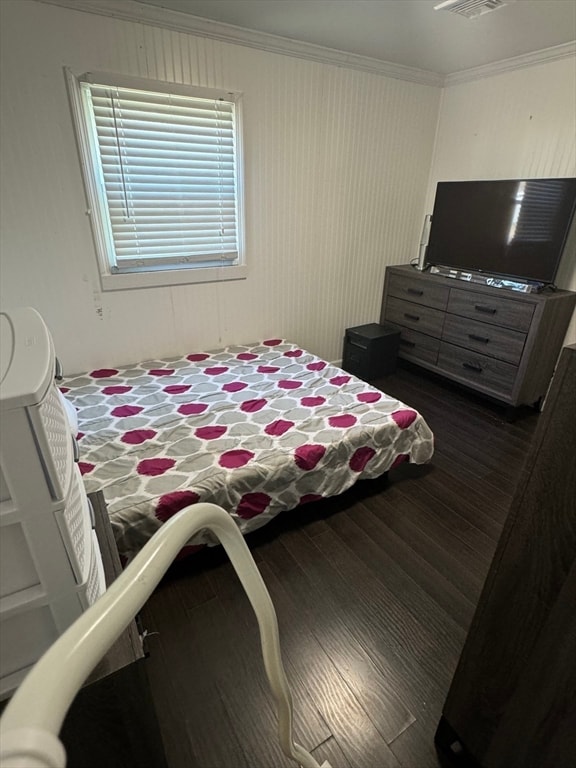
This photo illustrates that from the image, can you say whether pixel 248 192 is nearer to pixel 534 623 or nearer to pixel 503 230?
pixel 503 230

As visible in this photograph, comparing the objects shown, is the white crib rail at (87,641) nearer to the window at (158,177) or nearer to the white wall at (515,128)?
the window at (158,177)

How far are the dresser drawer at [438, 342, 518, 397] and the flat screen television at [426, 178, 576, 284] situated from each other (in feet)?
2.06

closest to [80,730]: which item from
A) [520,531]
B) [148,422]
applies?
[520,531]

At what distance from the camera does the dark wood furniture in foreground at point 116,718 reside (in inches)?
25.7

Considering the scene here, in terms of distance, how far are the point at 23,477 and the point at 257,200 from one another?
2649mm

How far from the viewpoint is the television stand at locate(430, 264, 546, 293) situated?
8.99 ft

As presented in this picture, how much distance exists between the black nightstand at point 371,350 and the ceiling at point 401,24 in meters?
2.00

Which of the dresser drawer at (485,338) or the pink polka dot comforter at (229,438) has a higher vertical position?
the dresser drawer at (485,338)

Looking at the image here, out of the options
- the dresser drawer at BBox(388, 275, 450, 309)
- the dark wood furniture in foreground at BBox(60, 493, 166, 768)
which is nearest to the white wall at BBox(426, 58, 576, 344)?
the dresser drawer at BBox(388, 275, 450, 309)

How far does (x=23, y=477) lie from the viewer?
62 cm

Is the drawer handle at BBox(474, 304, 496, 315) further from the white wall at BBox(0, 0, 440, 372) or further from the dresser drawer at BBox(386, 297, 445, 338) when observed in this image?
the white wall at BBox(0, 0, 440, 372)

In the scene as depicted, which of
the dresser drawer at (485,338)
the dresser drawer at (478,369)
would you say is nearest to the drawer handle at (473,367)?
the dresser drawer at (478,369)

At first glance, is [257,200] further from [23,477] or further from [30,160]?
[23,477]

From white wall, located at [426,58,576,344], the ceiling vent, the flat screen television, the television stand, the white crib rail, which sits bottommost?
the television stand
